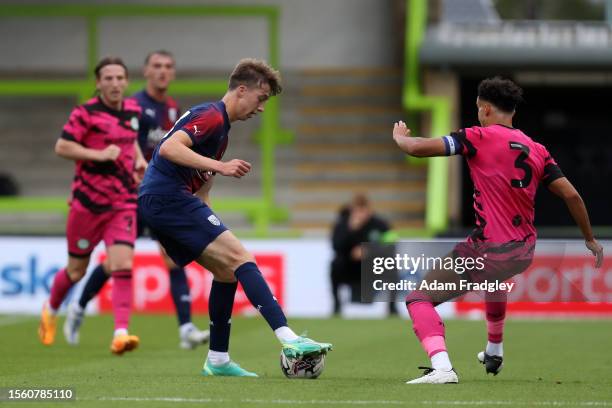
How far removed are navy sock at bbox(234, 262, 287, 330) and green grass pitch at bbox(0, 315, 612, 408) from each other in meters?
0.36

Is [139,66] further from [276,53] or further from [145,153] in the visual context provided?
[145,153]

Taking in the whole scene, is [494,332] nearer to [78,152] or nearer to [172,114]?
[78,152]

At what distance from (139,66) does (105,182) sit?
44.9 feet

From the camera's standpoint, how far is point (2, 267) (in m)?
17.6

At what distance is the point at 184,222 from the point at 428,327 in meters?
1.57

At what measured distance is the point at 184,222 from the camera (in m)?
8.33

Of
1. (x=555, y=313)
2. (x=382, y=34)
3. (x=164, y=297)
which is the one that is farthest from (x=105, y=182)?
(x=382, y=34)

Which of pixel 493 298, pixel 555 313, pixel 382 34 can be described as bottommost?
pixel 555 313

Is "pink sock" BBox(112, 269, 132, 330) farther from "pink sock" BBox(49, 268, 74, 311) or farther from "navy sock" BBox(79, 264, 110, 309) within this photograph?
"navy sock" BBox(79, 264, 110, 309)

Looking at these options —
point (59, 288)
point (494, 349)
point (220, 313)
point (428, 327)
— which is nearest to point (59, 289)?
point (59, 288)

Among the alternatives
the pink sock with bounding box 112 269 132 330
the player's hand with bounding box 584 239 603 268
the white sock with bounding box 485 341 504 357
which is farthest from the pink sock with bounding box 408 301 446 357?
the pink sock with bounding box 112 269 132 330

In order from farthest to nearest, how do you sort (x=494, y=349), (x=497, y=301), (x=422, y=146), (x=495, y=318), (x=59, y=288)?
(x=59, y=288) < (x=494, y=349) < (x=495, y=318) < (x=497, y=301) < (x=422, y=146)

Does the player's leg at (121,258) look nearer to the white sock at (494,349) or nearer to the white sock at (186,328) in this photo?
the white sock at (186,328)

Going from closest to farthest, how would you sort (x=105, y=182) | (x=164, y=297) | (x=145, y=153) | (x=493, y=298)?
(x=493, y=298) → (x=105, y=182) → (x=145, y=153) → (x=164, y=297)
